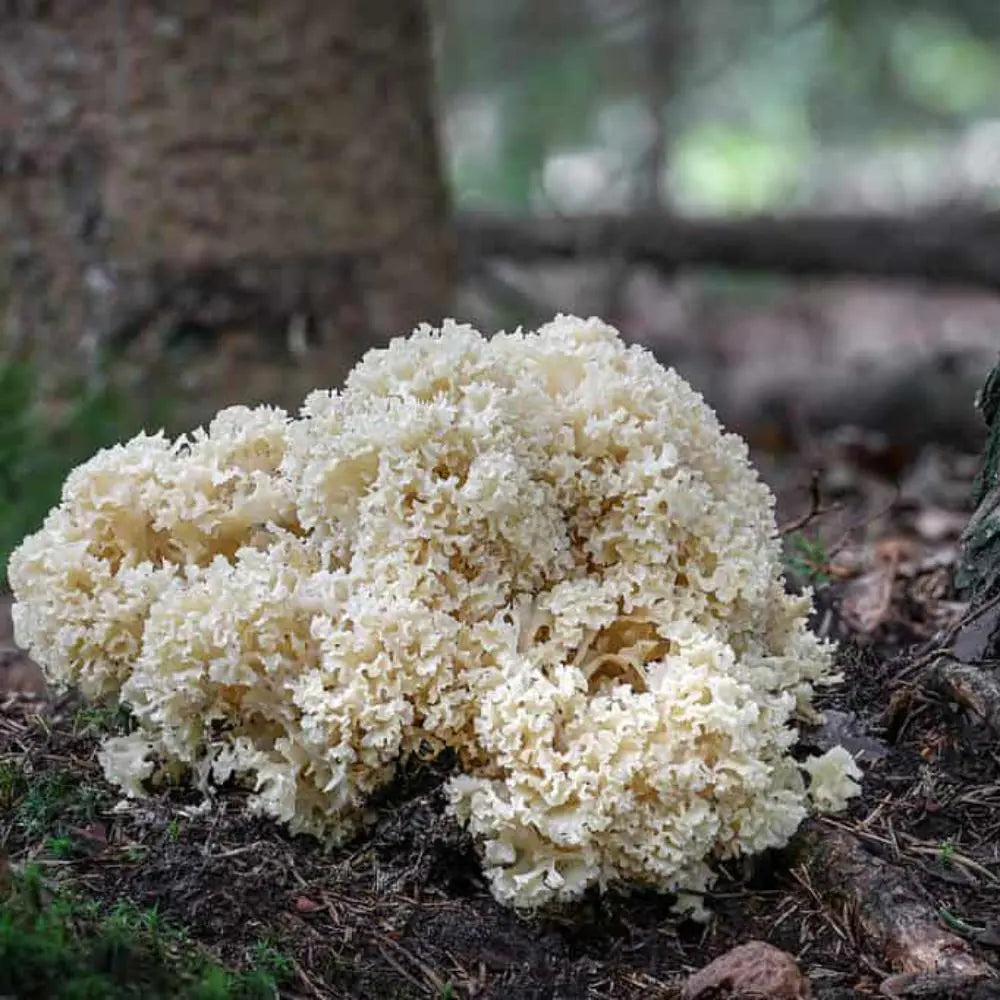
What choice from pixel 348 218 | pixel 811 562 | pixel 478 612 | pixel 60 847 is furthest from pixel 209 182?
pixel 60 847

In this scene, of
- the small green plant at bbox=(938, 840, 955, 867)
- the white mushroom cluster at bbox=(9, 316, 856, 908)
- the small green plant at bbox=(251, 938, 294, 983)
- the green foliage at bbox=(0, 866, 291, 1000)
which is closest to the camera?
the green foliage at bbox=(0, 866, 291, 1000)

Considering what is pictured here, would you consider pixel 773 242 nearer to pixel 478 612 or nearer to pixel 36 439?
pixel 36 439

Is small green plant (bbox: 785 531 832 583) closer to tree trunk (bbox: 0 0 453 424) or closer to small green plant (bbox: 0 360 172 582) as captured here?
small green plant (bbox: 0 360 172 582)

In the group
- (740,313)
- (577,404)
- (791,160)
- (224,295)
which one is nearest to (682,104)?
(740,313)

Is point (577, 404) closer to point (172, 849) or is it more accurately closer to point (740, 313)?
point (172, 849)

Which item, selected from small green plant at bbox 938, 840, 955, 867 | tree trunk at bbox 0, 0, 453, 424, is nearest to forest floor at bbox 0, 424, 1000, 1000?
small green plant at bbox 938, 840, 955, 867

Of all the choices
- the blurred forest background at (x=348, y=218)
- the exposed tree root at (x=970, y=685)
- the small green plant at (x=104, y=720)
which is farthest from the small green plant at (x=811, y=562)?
the blurred forest background at (x=348, y=218)
